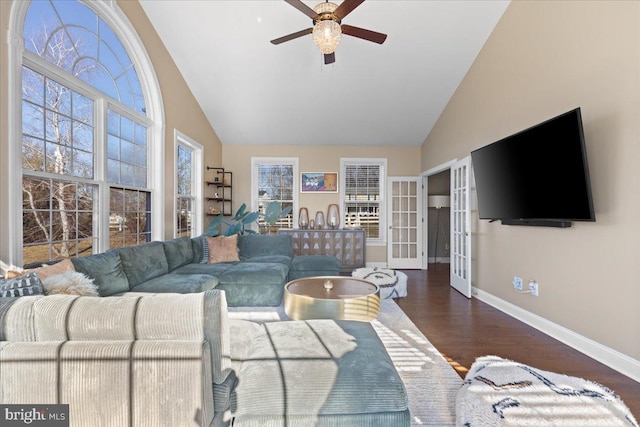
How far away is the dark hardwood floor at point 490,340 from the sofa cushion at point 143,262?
113 inches

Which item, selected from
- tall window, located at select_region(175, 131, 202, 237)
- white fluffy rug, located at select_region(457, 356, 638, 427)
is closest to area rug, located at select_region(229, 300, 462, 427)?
white fluffy rug, located at select_region(457, 356, 638, 427)

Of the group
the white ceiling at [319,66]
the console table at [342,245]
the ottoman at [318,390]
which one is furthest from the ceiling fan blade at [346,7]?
the console table at [342,245]

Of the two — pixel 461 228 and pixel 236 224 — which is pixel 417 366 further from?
pixel 236 224

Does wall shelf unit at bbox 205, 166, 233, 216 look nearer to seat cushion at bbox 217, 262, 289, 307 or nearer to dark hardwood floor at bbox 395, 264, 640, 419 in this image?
seat cushion at bbox 217, 262, 289, 307

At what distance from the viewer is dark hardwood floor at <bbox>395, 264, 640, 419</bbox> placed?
2.18 meters

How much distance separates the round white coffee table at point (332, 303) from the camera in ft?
8.39

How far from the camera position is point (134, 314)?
3.89ft

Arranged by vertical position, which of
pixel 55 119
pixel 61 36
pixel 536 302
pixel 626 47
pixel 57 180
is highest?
pixel 61 36

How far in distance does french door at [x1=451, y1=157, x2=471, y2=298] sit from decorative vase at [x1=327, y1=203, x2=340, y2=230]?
226cm

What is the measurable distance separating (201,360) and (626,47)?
344cm

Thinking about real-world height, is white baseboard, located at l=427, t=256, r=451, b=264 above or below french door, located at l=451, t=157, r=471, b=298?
below

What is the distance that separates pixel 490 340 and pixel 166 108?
Result: 4746 mm

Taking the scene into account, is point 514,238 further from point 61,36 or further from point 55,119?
point 61,36

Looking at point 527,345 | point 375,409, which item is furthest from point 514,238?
point 375,409
